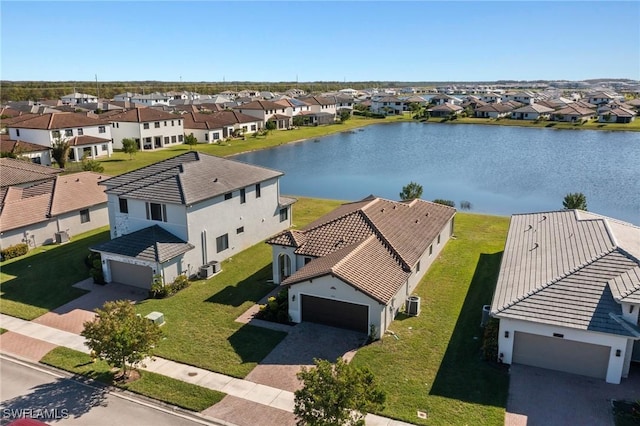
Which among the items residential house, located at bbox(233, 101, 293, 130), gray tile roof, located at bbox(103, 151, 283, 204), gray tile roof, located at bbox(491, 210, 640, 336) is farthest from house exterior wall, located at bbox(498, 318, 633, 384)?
residential house, located at bbox(233, 101, 293, 130)

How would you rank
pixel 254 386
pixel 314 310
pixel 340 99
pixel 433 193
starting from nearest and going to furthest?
pixel 254 386 < pixel 314 310 < pixel 433 193 < pixel 340 99

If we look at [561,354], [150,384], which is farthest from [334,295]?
[561,354]

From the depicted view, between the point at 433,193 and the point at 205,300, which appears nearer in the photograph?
the point at 205,300

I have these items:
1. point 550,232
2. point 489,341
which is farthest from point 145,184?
point 550,232

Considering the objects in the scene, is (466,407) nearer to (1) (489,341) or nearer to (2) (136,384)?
(1) (489,341)

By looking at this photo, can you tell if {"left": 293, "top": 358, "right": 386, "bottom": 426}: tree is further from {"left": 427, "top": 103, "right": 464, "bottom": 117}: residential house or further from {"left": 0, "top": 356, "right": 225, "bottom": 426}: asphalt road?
{"left": 427, "top": 103, "right": 464, "bottom": 117}: residential house

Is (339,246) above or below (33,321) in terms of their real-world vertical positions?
above
